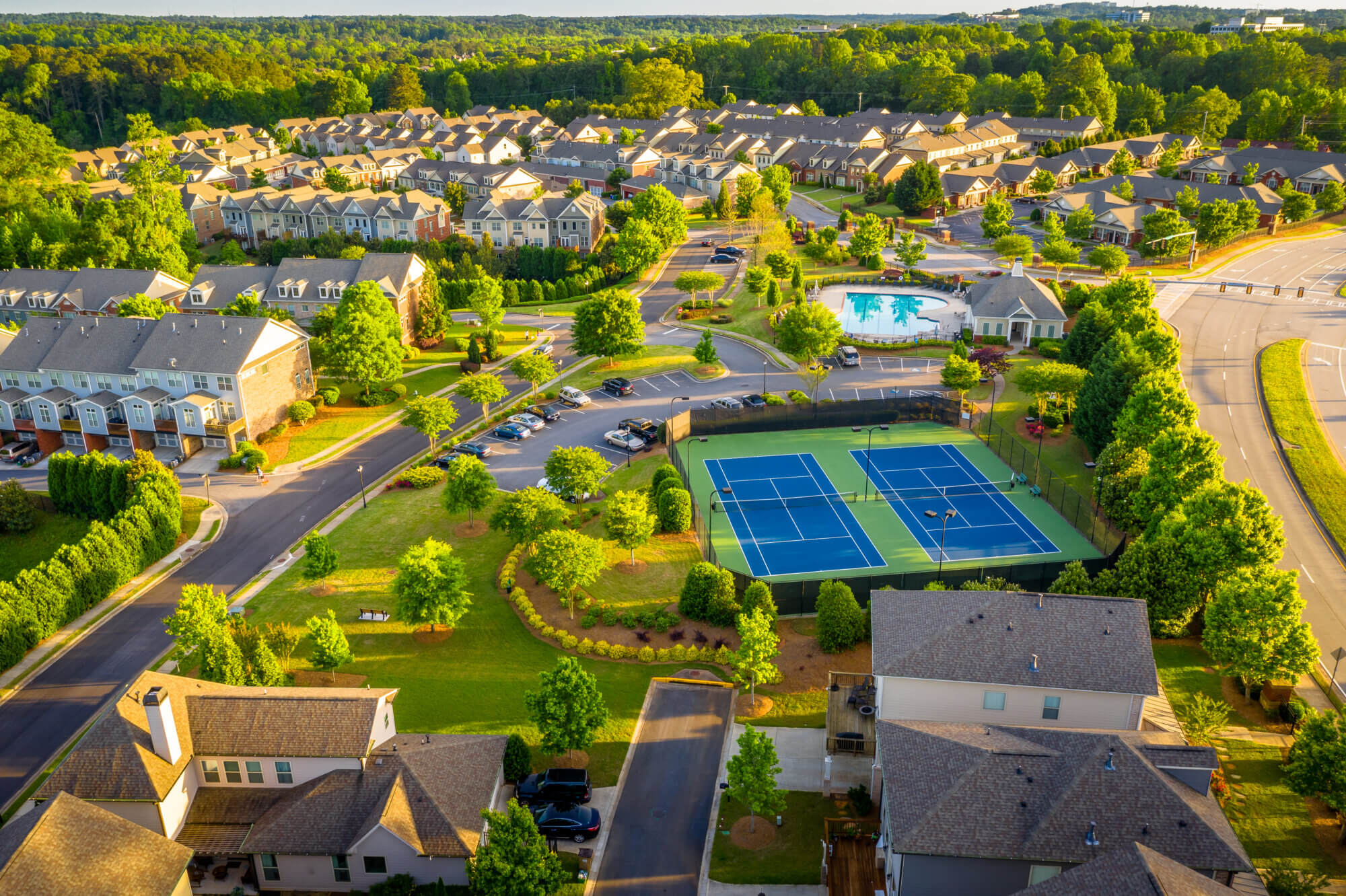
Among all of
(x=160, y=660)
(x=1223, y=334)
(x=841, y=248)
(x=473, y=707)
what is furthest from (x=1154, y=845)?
(x=841, y=248)

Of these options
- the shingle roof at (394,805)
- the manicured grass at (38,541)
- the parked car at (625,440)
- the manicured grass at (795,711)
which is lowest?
the manicured grass at (38,541)

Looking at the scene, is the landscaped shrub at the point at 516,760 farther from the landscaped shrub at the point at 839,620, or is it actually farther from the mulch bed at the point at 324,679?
the landscaped shrub at the point at 839,620

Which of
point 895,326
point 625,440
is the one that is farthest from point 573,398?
point 895,326

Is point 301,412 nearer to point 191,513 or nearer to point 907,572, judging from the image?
point 191,513

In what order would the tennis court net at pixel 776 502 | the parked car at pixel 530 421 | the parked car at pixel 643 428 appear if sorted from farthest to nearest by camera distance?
the parked car at pixel 530 421 → the parked car at pixel 643 428 → the tennis court net at pixel 776 502

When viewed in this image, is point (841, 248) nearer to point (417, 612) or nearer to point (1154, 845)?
point (417, 612)

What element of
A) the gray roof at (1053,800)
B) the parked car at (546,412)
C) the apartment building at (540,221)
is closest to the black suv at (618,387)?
the parked car at (546,412)

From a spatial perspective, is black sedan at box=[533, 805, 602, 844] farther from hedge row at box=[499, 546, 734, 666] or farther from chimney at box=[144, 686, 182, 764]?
chimney at box=[144, 686, 182, 764]
